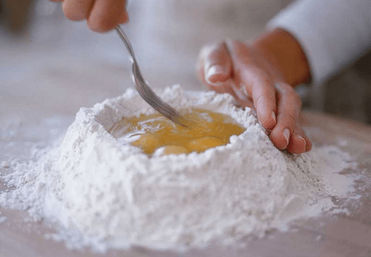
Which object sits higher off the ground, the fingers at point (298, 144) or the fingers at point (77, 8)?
the fingers at point (77, 8)

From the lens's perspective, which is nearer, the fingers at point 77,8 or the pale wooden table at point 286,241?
the pale wooden table at point 286,241

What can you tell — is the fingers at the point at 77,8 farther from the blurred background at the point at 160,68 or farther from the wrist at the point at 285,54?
the wrist at the point at 285,54

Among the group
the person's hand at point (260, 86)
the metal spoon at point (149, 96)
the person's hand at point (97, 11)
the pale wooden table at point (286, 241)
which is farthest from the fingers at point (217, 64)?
the pale wooden table at point (286, 241)

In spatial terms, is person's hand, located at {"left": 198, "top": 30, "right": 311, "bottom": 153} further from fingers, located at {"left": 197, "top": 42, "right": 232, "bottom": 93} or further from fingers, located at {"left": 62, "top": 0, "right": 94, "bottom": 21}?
fingers, located at {"left": 62, "top": 0, "right": 94, "bottom": 21}

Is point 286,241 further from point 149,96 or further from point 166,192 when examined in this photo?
point 149,96

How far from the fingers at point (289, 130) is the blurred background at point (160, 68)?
1.98 feet

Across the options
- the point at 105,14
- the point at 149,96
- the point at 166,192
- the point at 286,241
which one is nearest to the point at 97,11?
the point at 105,14

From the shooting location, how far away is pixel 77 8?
89 centimetres

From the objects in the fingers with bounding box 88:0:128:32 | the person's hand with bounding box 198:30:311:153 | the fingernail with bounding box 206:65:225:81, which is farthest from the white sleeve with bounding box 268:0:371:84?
the fingers with bounding box 88:0:128:32

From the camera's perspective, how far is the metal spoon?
0.91 meters

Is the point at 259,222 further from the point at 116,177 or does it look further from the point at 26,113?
the point at 26,113

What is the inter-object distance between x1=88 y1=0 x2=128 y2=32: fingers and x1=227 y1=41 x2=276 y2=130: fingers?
370 mm

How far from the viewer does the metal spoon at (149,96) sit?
913mm

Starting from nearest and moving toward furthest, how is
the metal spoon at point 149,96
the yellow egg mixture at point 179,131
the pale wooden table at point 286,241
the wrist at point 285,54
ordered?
the pale wooden table at point 286,241 < the yellow egg mixture at point 179,131 < the metal spoon at point 149,96 < the wrist at point 285,54
